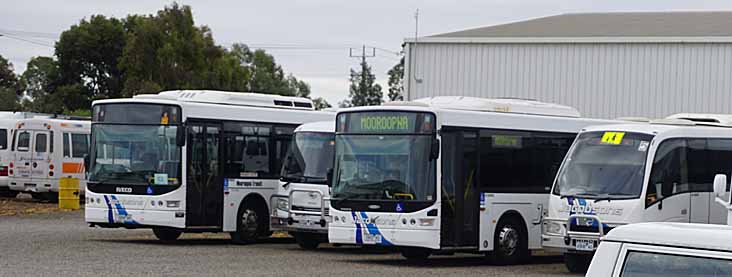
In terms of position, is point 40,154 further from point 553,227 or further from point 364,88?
point 364,88

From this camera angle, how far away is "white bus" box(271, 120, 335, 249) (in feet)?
77.6

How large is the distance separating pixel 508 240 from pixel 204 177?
5.88m

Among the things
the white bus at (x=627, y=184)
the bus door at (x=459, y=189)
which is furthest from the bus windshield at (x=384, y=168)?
the white bus at (x=627, y=184)

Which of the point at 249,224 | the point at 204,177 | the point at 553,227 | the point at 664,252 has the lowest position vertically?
the point at 249,224

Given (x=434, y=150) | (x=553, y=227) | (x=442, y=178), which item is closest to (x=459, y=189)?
(x=442, y=178)

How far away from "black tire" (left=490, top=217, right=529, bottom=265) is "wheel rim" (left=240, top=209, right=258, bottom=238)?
5.28 m

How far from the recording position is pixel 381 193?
20750 millimetres

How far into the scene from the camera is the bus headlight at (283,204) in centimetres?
2405

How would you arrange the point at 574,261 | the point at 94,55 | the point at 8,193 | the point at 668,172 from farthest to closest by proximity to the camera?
1. the point at 94,55
2. the point at 8,193
3. the point at 574,261
4. the point at 668,172

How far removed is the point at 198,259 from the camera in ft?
67.4

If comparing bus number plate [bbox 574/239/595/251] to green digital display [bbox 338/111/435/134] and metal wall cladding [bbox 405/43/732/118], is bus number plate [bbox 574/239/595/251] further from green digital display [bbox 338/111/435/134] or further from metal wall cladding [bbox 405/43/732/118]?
metal wall cladding [bbox 405/43/732/118]

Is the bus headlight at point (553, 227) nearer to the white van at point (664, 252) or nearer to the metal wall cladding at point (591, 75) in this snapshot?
the white van at point (664, 252)

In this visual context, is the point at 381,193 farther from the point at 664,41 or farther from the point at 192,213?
the point at 664,41

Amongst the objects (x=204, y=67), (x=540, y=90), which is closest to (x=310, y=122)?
(x=540, y=90)
